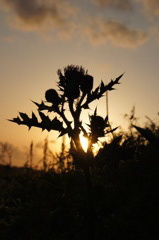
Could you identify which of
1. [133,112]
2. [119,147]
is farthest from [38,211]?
[133,112]

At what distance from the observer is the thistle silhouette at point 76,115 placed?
2705 mm

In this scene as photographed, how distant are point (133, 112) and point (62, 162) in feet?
5.84

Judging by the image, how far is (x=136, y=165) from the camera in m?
3.80

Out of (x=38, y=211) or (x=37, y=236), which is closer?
(x=37, y=236)

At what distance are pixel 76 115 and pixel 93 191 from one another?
774 millimetres

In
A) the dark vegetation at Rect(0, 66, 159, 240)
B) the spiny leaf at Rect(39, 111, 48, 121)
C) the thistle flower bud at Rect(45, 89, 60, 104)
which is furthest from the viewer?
the thistle flower bud at Rect(45, 89, 60, 104)

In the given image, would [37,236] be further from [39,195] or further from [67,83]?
[67,83]

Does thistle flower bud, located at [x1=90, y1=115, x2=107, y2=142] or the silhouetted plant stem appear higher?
thistle flower bud, located at [x1=90, y1=115, x2=107, y2=142]

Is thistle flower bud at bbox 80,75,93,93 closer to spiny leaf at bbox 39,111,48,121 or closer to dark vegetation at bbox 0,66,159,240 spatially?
dark vegetation at bbox 0,66,159,240

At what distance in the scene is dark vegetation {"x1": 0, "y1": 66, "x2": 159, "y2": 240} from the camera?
107 inches

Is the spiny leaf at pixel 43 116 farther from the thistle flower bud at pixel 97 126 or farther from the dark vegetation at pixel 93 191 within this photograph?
the thistle flower bud at pixel 97 126

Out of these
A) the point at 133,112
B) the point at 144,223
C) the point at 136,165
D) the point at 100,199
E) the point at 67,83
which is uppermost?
the point at 133,112

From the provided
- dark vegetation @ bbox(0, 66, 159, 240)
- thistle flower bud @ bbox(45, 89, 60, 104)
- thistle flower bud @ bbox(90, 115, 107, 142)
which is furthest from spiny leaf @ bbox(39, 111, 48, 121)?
thistle flower bud @ bbox(90, 115, 107, 142)

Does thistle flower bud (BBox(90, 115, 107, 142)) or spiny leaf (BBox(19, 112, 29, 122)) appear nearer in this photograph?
thistle flower bud (BBox(90, 115, 107, 142))
